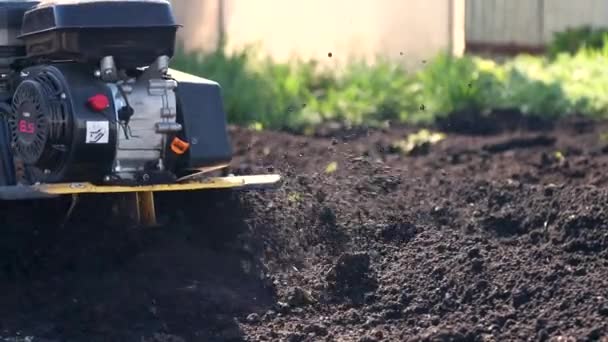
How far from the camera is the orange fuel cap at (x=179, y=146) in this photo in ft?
19.5

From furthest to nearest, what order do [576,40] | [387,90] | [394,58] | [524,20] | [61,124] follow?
[524,20] → [576,40] → [394,58] → [387,90] → [61,124]

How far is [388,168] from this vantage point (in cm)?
819

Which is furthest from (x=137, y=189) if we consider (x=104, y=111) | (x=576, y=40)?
(x=576, y=40)

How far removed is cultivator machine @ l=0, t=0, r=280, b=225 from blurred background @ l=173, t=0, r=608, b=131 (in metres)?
3.63

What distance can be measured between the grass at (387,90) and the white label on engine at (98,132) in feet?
13.0

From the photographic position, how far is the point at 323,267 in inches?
248

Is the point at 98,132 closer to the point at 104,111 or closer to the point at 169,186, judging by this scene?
the point at 104,111

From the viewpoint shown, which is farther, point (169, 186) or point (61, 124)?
point (169, 186)

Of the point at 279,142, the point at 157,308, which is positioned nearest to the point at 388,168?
the point at 279,142

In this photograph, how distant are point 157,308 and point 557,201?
2193 millimetres

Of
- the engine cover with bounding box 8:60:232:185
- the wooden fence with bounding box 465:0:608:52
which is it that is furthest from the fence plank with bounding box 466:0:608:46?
the engine cover with bounding box 8:60:232:185

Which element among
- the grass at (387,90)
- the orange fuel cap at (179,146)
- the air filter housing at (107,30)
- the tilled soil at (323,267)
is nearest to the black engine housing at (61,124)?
the air filter housing at (107,30)

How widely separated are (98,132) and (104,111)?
3.7 inches

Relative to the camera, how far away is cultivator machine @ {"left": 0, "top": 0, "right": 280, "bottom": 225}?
18.7 feet
